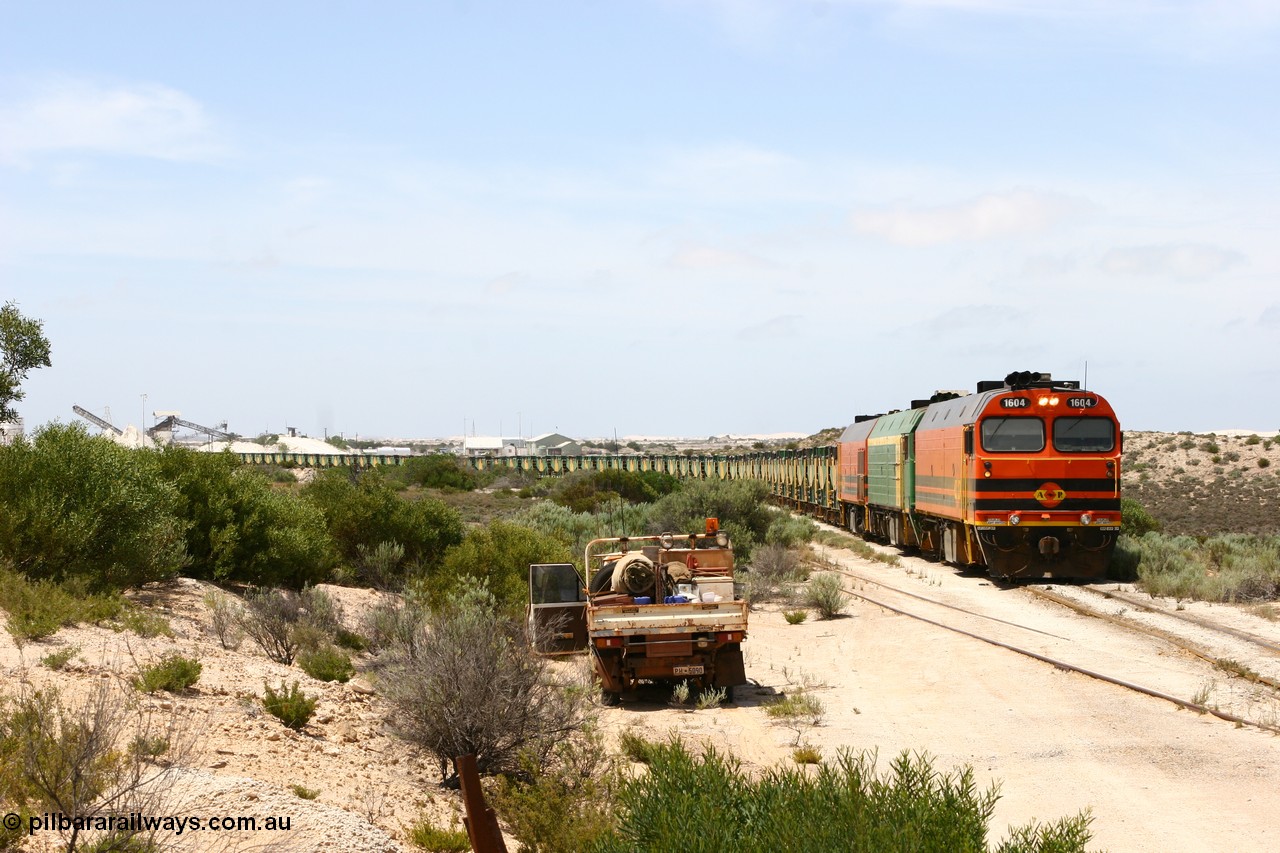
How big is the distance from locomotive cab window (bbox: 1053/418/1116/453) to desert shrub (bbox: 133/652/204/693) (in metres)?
17.0

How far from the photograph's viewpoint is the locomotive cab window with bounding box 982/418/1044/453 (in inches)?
862

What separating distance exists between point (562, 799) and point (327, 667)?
5.46 meters

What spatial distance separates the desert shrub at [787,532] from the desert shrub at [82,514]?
54.5ft

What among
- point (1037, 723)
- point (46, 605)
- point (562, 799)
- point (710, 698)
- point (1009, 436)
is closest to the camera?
point (562, 799)

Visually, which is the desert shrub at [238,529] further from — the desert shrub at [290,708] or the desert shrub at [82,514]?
the desert shrub at [290,708]

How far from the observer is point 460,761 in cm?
591

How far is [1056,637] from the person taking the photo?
51.9ft

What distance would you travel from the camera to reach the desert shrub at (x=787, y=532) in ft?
99.6

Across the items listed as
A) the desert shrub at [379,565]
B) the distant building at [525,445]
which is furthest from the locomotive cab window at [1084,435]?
the distant building at [525,445]

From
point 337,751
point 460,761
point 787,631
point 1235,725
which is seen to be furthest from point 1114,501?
point 460,761

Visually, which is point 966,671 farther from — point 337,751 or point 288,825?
point 288,825

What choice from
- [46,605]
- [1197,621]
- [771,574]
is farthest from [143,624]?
[1197,621]

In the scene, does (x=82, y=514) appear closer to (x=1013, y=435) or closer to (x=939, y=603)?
(x=939, y=603)

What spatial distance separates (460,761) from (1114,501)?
18788 millimetres
